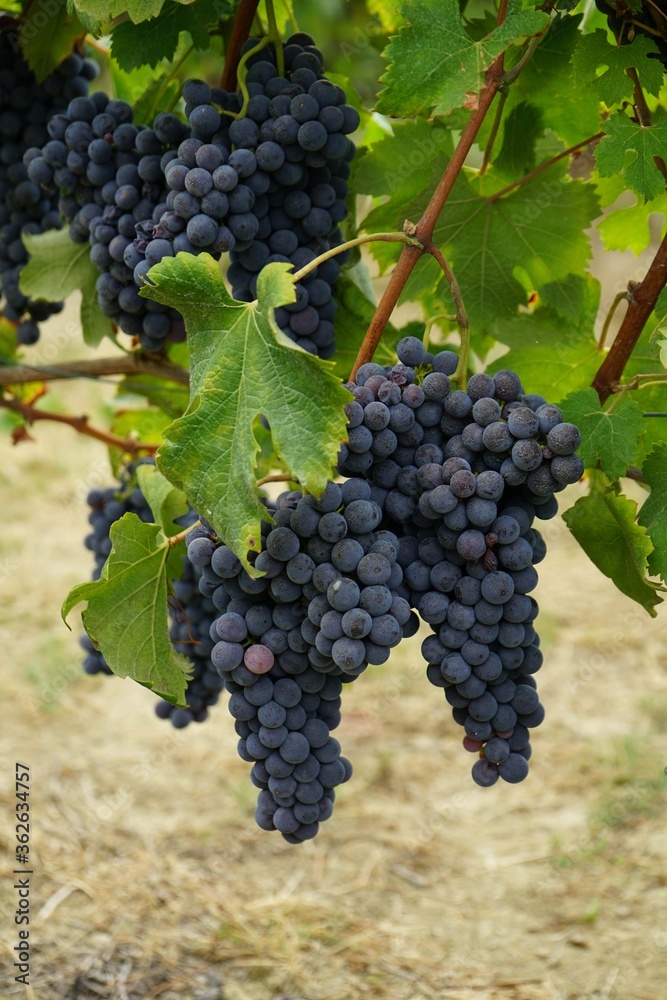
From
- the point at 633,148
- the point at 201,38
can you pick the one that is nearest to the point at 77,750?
the point at 201,38

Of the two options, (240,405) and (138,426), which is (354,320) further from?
(138,426)

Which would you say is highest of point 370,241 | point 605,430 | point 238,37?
point 238,37

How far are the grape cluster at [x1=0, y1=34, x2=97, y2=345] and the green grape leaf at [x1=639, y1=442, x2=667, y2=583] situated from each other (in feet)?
3.55

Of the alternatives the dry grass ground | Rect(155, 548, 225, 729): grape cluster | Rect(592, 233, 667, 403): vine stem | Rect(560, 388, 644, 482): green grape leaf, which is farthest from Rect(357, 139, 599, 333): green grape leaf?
the dry grass ground

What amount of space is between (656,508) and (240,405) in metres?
0.50

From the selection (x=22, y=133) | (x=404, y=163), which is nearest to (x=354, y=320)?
(x=404, y=163)

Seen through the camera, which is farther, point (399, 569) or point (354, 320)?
point (354, 320)

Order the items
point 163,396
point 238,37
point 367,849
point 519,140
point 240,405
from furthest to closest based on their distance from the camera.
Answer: point 367,849
point 163,396
point 519,140
point 238,37
point 240,405

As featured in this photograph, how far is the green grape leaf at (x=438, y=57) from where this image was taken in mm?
1065

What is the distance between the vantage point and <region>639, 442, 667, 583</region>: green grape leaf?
3.71 ft

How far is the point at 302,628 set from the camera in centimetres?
104

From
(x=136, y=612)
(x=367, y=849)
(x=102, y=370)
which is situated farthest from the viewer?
(x=367, y=849)

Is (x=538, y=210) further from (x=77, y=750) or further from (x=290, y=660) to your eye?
(x=77, y=750)

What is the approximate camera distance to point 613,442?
1.14 meters
